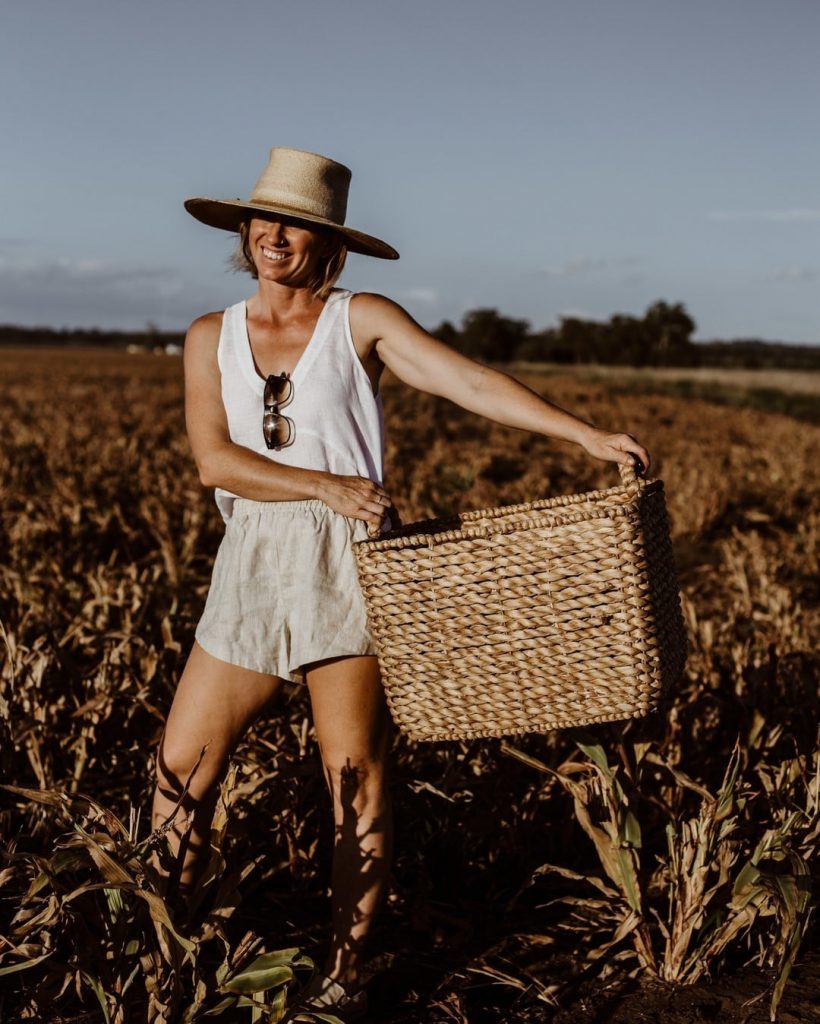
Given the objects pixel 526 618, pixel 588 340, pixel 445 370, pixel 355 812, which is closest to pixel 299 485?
pixel 445 370

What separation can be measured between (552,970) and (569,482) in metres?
7.06

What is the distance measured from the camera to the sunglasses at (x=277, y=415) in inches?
93.1

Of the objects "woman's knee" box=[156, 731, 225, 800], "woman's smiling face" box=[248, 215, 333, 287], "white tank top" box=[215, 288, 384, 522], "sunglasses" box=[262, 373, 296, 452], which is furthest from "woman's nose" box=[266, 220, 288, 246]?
"woman's knee" box=[156, 731, 225, 800]

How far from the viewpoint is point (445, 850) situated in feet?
10.1

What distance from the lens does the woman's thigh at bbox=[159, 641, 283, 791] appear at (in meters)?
2.39

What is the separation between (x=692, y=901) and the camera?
2.48m

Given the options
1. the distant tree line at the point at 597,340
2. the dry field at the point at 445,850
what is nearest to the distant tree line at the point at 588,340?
the distant tree line at the point at 597,340

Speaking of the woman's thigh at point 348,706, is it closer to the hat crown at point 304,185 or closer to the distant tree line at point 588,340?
the hat crown at point 304,185

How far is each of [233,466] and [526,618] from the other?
28.8 inches

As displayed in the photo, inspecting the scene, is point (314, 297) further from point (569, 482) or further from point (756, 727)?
point (569, 482)

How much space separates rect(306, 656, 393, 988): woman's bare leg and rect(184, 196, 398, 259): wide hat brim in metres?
0.97


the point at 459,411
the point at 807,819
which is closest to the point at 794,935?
the point at 807,819

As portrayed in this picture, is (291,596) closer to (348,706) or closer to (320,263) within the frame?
(348,706)

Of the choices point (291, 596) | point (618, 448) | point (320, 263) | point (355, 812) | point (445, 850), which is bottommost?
point (445, 850)
